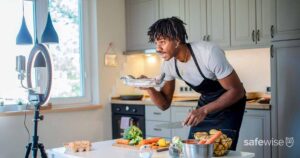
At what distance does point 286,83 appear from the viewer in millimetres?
3162

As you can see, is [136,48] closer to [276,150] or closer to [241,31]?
[241,31]

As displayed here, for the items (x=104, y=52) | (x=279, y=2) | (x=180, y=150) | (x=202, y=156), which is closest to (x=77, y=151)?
(x=180, y=150)

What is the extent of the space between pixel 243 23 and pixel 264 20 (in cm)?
23

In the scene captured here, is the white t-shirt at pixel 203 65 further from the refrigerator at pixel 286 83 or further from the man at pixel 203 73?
the refrigerator at pixel 286 83

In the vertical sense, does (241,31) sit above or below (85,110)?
above

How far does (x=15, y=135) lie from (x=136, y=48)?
175cm

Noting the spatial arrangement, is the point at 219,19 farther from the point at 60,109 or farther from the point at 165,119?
the point at 60,109

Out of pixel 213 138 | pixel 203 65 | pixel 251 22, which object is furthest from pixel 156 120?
pixel 213 138

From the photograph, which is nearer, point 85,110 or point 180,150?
point 180,150

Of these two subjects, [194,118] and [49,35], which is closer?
[194,118]

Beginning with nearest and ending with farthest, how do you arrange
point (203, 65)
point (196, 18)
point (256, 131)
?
point (203, 65)
point (256, 131)
point (196, 18)

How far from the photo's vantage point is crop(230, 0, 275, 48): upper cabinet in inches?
141

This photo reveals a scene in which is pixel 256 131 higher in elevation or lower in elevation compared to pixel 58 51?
lower

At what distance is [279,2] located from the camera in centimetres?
332
